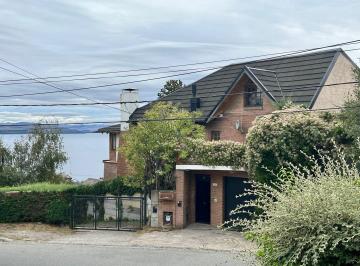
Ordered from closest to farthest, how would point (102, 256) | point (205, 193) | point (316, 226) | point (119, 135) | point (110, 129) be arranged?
point (316, 226)
point (102, 256)
point (205, 193)
point (119, 135)
point (110, 129)

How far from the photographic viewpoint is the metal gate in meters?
24.8

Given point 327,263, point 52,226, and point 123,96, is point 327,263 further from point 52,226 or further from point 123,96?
point 123,96

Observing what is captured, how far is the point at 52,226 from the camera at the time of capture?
25328 millimetres

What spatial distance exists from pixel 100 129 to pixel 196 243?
685 inches

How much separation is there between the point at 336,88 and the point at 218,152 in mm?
9551

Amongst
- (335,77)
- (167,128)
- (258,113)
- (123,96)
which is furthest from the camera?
(123,96)

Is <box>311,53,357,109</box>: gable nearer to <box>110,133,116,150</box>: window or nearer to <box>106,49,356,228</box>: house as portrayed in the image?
<box>106,49,356,228</box>: house

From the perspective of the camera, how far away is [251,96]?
2659cm

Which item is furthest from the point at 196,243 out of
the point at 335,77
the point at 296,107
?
the point at 335,77

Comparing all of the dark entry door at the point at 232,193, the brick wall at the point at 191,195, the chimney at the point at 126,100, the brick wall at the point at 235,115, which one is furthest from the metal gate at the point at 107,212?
the chimney at the point at 126,100

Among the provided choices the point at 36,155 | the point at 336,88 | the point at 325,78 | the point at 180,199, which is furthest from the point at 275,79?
the point at 36,155

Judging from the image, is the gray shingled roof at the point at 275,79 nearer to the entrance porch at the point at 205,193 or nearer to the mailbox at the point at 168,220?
the entrance porch at the point at 205,193

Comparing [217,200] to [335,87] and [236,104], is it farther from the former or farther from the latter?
[335,87]

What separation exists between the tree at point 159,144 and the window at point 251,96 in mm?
3341
